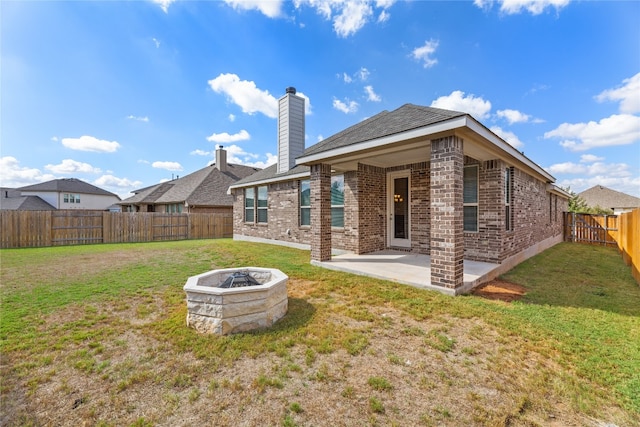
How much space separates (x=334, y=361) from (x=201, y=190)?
63.6ft

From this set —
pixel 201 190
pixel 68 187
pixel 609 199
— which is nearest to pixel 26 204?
pixel 68 187

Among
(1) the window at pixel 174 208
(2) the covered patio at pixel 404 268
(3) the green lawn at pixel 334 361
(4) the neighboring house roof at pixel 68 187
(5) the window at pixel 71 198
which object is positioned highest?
(4) the neighboring house roof at pixel 68 187

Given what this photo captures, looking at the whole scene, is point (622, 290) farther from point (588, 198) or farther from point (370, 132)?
point (588, 198)

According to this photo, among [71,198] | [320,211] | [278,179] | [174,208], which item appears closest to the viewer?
[320,211]

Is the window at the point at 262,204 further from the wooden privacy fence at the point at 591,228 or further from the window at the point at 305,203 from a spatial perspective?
the wooden privacy fence at the point at 591,228

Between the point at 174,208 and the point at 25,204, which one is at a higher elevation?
the point at 25,204

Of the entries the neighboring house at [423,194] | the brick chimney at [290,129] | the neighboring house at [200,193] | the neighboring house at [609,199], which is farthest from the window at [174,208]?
the neighboring house at [609,199]

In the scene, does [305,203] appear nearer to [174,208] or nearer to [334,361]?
[334,361]

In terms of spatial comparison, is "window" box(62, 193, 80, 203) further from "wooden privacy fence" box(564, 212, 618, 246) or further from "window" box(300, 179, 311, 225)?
"wooden privacy fence" box(564, 212, 618, 246)

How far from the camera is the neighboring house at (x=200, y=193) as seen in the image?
1885 cm

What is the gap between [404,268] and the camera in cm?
612

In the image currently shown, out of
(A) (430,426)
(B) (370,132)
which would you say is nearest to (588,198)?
(B) (370,132)

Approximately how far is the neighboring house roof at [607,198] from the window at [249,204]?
40.3 metres

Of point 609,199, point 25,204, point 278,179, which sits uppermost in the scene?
point 609,199
